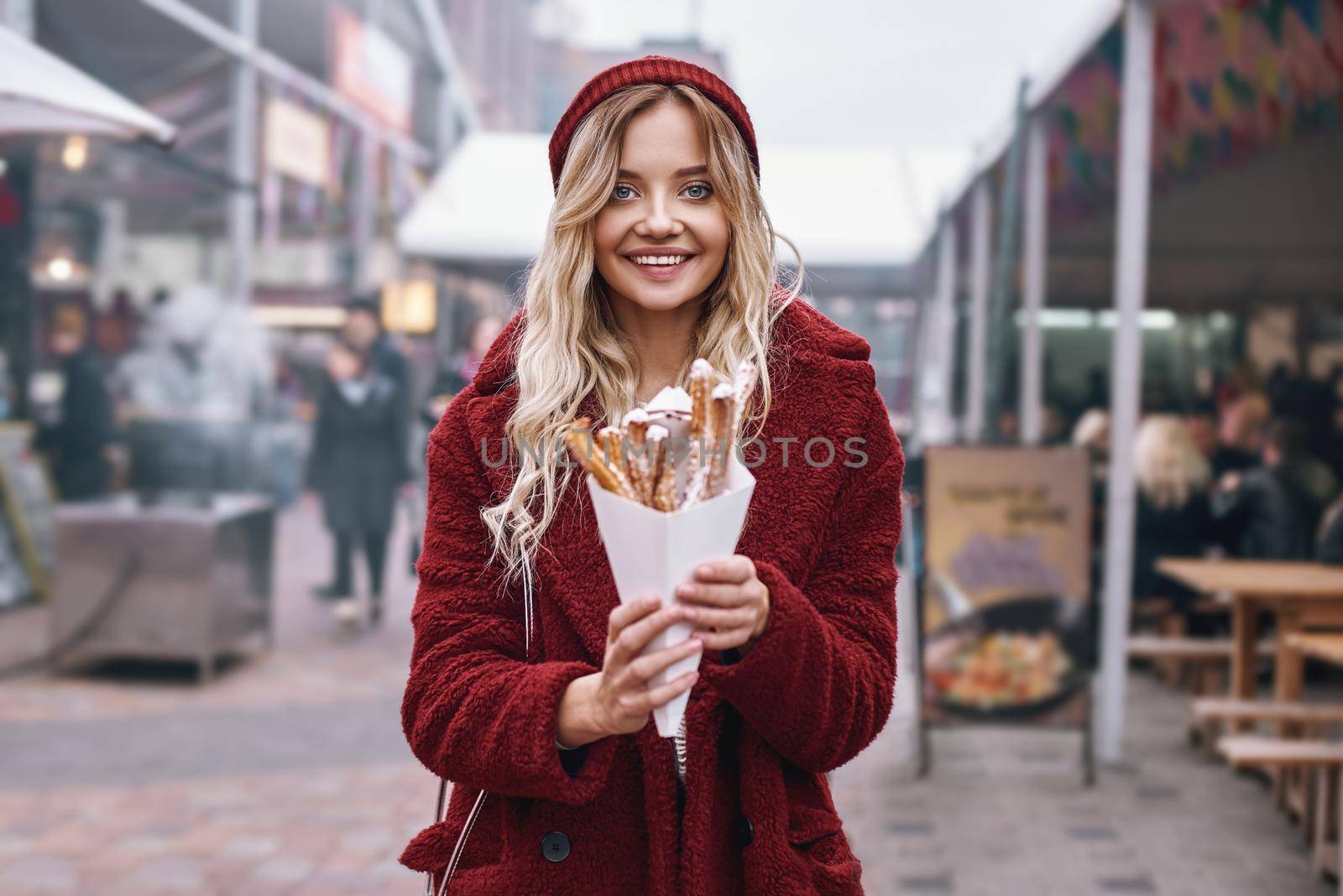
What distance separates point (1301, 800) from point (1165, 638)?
85.5 inches

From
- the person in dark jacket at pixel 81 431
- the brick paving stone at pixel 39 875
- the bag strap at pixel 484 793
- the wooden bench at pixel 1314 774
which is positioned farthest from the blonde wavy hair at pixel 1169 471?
the person in dark jacket at pixel 81 431

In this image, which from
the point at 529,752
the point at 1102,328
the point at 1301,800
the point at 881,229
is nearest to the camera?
the point at 529,752

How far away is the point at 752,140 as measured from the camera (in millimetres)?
1617

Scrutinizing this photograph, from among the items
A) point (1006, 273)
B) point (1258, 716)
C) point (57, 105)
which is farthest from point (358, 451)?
point (1258, 716)

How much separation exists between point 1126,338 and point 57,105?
409 cm

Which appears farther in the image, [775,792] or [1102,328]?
[1102,328]

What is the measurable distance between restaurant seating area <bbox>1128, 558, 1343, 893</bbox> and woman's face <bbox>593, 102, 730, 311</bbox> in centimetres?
343

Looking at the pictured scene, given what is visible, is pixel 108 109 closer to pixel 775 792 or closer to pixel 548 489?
pixel 548 489

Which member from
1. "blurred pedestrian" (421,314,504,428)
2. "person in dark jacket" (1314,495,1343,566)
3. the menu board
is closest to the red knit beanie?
the menu board

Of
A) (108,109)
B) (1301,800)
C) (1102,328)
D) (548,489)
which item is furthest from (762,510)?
(1102,328)

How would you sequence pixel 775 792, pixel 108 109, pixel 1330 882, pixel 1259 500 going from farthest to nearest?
pixel 1259 500, pixel 1330 882, pixel 108 109, pixel 775 792

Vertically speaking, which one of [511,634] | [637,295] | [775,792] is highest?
[637,295]

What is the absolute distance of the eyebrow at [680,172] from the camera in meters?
1.57

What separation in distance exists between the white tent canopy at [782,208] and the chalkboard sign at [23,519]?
4.22 m
